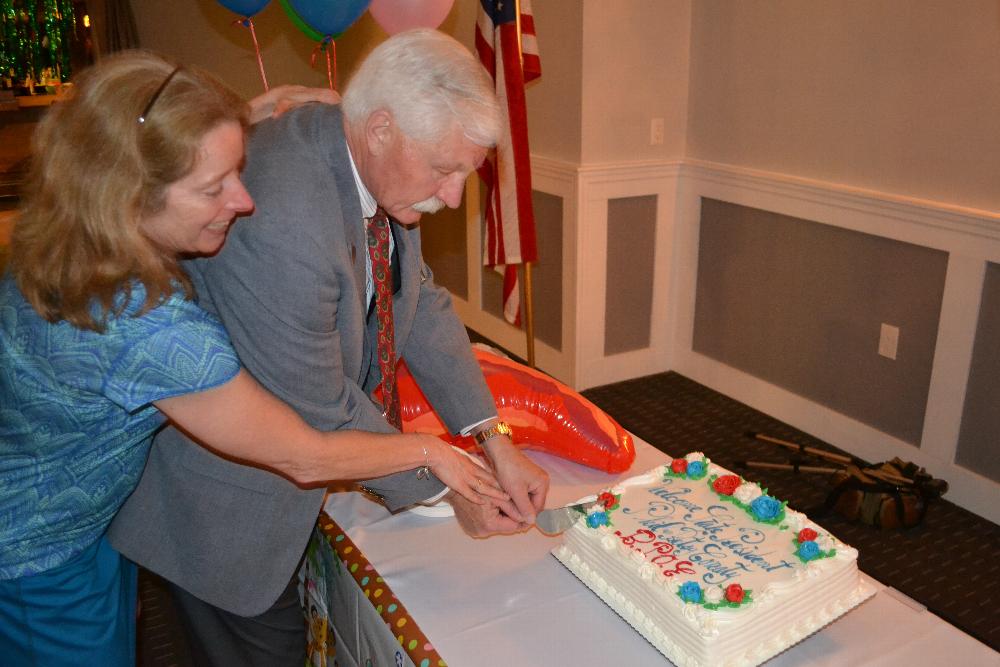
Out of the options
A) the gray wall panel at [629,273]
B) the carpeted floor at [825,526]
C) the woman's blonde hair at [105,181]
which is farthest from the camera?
the gray wall panel at [629,273]

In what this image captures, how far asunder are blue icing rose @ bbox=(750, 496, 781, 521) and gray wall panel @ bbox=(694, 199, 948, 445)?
5.79ft

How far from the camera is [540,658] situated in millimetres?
1167

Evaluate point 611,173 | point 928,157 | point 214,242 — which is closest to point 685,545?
point 214,242

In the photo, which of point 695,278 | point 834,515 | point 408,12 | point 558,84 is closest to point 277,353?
point 408,12

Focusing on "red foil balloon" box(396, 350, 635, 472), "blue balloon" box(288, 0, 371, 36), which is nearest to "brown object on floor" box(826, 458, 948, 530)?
"red foil balloon" box(396, 350, 635, 472)

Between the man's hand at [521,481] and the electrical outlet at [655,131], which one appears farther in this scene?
the electrical outlet at [655,131]

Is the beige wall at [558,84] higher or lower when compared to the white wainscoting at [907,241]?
higher

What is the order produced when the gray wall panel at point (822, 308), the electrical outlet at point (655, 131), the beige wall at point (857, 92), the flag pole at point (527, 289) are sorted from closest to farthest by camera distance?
the beige wall at point (857, 92) → the gray wall panel at point (822, 308) → the flag pole at point (527, 289) → the electrical outlet at point (655, 131)

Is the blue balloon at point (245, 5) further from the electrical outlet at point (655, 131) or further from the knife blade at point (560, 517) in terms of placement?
the knife blade at point (560, 517)

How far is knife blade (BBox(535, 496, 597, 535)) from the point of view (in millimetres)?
1385

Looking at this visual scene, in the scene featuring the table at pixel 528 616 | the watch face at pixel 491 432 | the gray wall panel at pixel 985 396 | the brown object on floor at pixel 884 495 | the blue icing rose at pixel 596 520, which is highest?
the watch face at pixel 491 432

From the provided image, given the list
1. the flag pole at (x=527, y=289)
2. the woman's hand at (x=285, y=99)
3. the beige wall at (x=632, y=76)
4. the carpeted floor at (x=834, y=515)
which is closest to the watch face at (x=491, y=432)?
the woman's hand at (x=285, y=99)

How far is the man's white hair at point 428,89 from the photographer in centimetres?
117

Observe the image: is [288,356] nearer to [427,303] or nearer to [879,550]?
[427,303]
